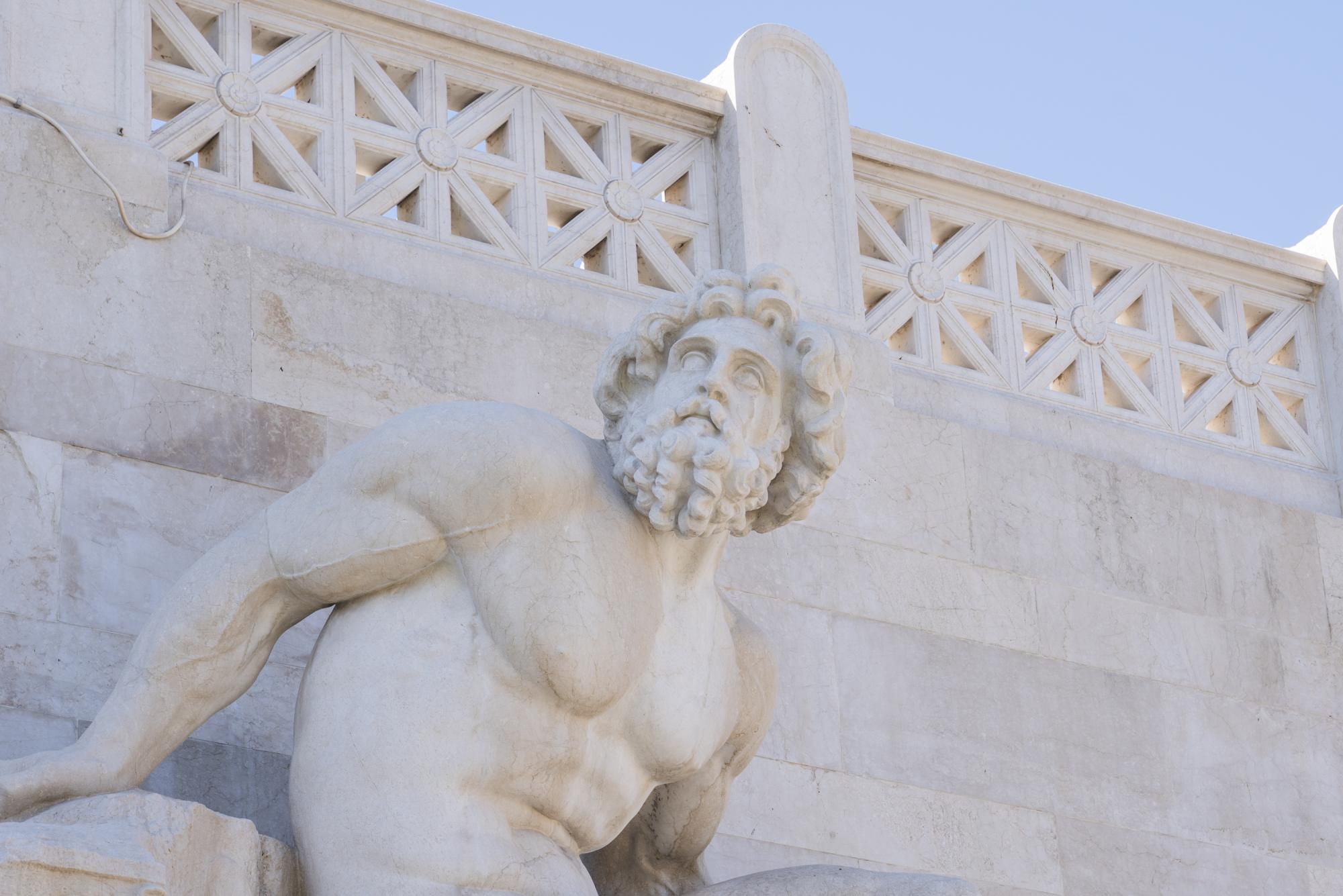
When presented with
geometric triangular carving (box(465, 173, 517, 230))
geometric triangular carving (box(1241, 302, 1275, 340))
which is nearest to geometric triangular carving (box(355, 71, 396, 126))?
geometric triangular carving (box(465, 173, 517, 230))

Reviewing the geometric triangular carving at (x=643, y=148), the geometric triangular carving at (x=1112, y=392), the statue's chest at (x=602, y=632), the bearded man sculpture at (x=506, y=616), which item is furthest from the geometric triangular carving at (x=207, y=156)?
the geometric triangular carving at (x=1112, y=392)

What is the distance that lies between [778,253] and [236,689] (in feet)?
8.42

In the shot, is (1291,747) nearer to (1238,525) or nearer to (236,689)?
(1238,525)

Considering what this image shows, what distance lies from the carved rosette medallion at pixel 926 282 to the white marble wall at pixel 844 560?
1.01 ft

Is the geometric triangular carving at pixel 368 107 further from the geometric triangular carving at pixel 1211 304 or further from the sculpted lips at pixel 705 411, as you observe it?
the geometric triangular carving at pixel 1211 304

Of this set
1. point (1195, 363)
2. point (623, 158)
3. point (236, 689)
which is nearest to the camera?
point (236, 689)

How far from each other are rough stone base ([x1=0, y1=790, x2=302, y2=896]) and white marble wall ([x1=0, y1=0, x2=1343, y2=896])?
746 mm

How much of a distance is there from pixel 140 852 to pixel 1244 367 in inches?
176

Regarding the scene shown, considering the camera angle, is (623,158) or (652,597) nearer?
(652,597)

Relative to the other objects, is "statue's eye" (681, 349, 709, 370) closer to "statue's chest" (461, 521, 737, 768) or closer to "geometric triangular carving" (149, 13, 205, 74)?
"statue's chest" (461, 521, 737, 768)

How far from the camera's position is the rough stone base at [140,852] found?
204 inches

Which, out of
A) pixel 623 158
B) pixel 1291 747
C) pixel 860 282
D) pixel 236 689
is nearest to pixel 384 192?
pixel 623 158

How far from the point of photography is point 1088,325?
Answer: 28.0 ft

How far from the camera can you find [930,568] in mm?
7781
